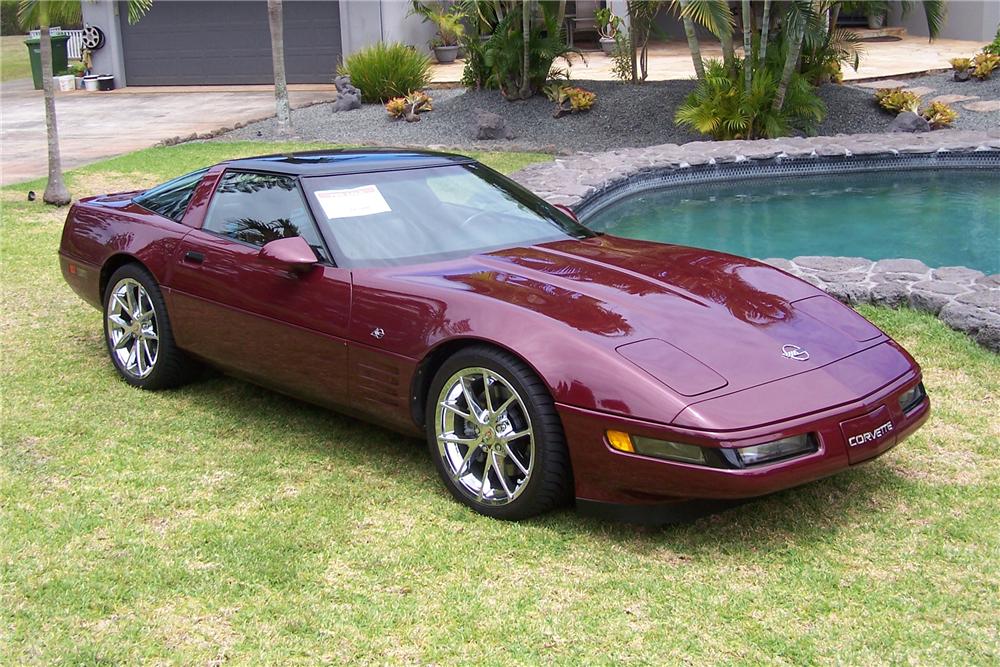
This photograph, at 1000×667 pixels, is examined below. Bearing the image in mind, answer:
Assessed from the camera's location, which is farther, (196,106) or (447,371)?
(196,106)

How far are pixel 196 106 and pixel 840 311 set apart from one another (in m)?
17.7

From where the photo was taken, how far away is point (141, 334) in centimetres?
538

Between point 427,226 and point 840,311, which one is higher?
point 427,226

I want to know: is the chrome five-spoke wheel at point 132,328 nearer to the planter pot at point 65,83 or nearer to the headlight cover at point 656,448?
the headlight cover at point 656,448

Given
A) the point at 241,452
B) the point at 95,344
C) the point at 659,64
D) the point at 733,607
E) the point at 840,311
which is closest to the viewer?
the point at 733,607

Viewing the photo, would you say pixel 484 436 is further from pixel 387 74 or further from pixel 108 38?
pixel 108 38

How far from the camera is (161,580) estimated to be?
3502 millimetres

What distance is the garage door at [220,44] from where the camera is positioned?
22.5 meters

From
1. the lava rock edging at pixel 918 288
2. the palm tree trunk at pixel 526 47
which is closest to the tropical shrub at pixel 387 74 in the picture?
the palm tree trunk at pixel 526 47

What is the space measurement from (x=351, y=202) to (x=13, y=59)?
31891 mm

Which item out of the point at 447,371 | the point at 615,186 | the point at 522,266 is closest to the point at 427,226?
the point at 522,266

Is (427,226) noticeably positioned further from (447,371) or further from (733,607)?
(733,607)

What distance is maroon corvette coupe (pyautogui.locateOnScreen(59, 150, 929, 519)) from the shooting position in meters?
3.49

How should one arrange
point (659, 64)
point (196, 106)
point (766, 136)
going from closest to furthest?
point (766, 136) < point (196, 106) < point (659, 64)
